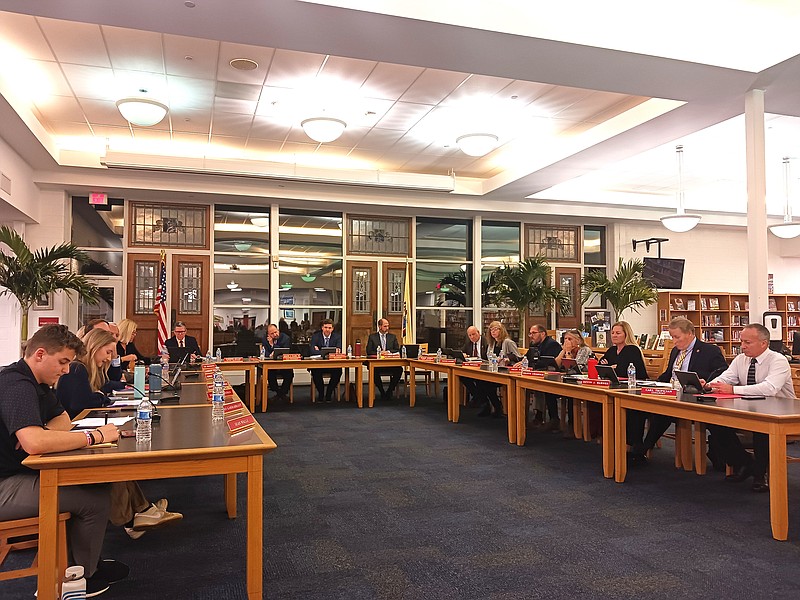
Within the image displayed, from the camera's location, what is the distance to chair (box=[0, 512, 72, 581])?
246 centimetres

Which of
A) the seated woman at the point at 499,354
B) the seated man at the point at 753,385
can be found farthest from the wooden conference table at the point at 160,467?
the seated woman at the point at 499,354

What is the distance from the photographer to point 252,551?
2.62 meters

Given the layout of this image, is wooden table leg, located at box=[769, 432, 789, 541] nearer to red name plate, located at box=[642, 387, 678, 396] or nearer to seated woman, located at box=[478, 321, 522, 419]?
red name plate, located at box=[642, 387, 678, 396]

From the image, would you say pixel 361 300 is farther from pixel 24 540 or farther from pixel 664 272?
pixel 24 540

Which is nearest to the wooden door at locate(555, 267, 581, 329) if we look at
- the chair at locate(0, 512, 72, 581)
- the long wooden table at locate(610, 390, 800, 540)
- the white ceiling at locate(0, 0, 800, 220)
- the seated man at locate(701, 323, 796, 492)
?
the white ceiling at locate(0, 0, 800, 220)

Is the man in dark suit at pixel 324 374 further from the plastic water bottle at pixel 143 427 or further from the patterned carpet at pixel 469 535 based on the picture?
the plastic water bottle at pixel 143 427

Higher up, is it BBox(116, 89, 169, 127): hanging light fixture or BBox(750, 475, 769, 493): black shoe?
BBox(116, 89, 169, 127): hanging light fixture

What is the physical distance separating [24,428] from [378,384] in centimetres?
714

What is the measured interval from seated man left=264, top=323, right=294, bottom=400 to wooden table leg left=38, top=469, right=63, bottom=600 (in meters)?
6.35

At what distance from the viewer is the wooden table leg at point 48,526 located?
241 cm

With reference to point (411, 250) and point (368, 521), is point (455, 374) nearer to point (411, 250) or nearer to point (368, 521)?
point (368, 521)

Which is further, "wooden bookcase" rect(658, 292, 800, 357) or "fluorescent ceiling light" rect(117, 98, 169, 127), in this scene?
"wooden bookcase" rect(658, 292, 800, 357)

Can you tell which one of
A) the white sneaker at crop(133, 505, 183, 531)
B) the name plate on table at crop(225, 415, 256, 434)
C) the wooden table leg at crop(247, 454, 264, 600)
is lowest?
the white sneaker at crop(133, 505, 183, 531)

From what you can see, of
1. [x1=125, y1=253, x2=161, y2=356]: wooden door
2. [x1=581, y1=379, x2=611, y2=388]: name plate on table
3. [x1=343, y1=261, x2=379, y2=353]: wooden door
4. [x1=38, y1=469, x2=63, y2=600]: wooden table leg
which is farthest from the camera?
[x1=343, y1=261, x2=379, y2=353]: wooden door
